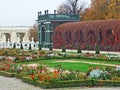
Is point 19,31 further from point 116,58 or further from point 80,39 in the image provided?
point 116,58

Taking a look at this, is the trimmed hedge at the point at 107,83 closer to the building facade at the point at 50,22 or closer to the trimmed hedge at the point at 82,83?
the trimmed hedge at the point at 82,83

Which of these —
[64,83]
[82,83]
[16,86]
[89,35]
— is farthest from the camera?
[89,35]

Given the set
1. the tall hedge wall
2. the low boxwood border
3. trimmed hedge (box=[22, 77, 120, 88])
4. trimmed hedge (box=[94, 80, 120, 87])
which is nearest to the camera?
the low boxwood border

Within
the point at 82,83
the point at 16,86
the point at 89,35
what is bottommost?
the point at 16,86

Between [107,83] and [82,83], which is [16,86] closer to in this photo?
[82,83]

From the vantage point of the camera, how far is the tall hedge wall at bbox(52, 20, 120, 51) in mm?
45344

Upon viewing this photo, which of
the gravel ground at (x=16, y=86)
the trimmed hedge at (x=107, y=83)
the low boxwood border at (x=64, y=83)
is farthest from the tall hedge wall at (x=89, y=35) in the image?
the low boxwood border at (x=64, y=83)

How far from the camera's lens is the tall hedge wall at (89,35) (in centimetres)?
4534

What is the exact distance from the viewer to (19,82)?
19234 mm

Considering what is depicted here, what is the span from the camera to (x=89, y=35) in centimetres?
5038

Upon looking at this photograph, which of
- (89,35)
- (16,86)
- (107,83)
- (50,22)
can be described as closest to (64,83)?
(107,83)

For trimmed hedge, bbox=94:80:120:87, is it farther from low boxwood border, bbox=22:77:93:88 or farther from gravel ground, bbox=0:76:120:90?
gravel ground, bbox=0:76:120:90

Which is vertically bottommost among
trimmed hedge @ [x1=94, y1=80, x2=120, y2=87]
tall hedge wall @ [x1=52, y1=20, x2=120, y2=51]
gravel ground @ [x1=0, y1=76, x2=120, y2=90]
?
gravel ground @ [x1=0, y1=76, x2=120, y2=90]

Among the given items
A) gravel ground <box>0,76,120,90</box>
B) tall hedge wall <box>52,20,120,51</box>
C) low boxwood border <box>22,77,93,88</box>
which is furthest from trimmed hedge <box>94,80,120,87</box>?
tall hedge wall <box>52,20,120,51</box>
